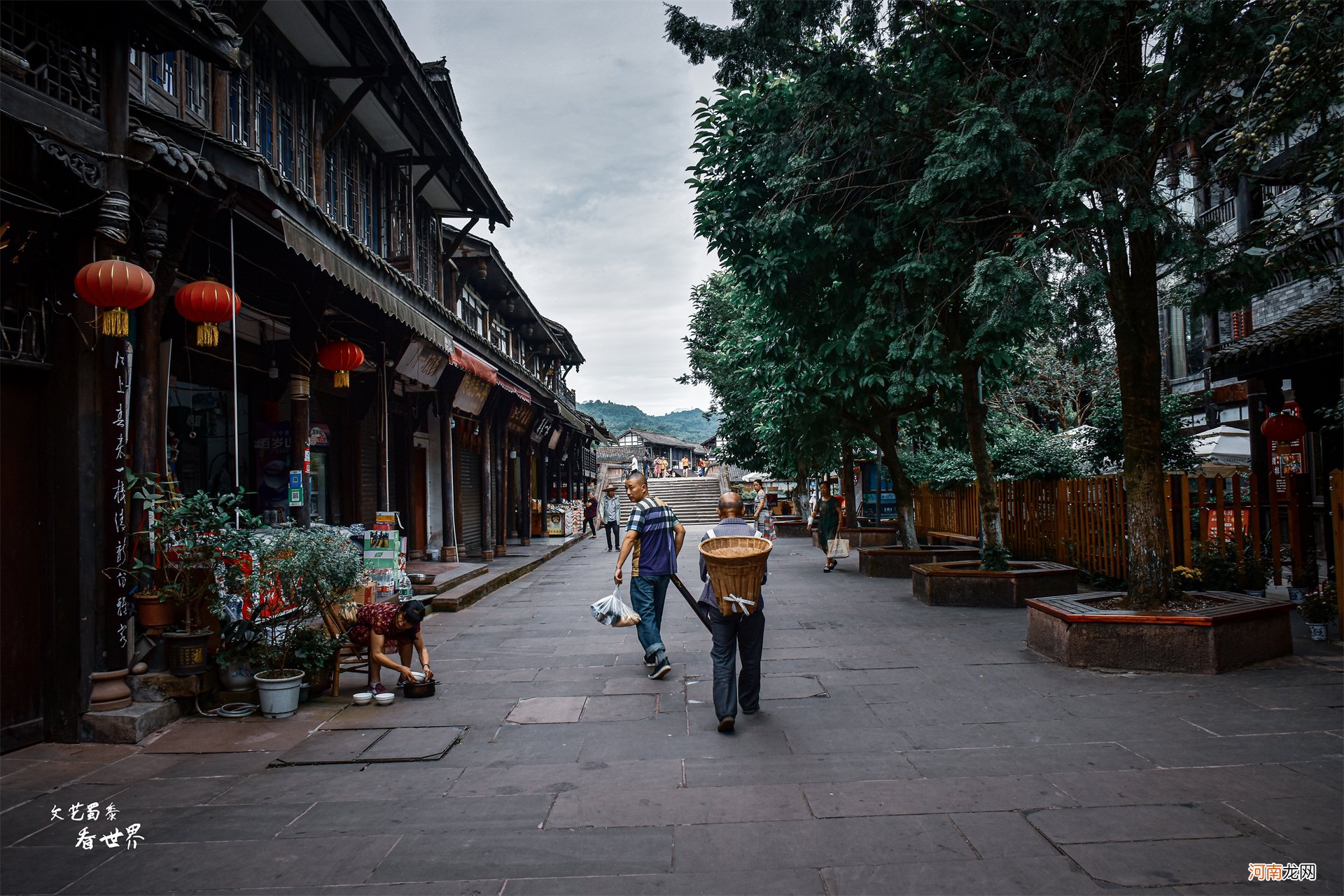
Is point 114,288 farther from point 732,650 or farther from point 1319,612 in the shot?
point 1319,612

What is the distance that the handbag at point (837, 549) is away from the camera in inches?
632

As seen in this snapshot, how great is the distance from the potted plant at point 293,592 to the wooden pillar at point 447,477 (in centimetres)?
700

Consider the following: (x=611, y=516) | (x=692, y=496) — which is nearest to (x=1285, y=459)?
(x=611, y=516)

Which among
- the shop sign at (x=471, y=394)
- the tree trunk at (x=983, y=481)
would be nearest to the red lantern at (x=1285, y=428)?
the tree trunk at (x=983, y=481)

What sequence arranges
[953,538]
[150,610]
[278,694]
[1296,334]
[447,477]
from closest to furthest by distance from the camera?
[150,610] → [278,694] → [1296,334] → [447,477] → [953,538]

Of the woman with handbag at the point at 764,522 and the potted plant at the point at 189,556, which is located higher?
the potted plant at the point at 189,556

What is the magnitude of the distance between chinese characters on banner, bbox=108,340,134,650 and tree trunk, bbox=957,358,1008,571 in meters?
9.34

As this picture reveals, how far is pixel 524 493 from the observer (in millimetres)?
23328

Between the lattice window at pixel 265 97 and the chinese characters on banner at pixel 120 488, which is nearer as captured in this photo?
the chinese characters on banner at pixel 120 488

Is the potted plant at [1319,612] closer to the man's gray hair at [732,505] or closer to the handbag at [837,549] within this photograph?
the man's gray hair at [732,505]

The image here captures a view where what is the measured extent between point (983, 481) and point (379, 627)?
27.1ft

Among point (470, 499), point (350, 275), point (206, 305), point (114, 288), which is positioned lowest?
point (470, 499)

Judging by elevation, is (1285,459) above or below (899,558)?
above

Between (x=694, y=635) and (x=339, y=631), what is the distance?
3.94 metres
